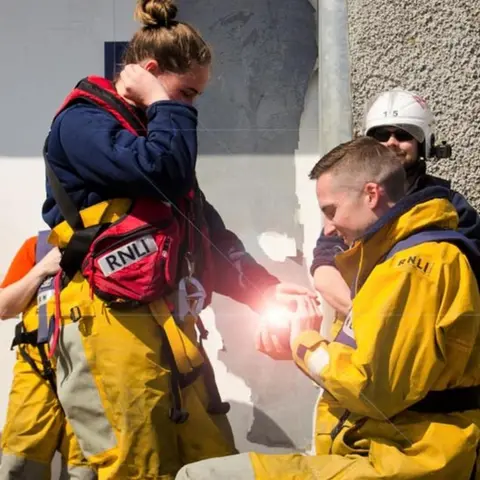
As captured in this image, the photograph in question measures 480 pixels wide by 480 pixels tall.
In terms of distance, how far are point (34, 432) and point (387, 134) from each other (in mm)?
1178

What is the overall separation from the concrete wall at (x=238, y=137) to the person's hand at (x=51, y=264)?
2.47 feet

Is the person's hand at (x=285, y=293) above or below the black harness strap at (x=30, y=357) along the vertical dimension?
above

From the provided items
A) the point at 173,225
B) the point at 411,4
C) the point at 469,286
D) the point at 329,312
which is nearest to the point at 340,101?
the point at 411,4

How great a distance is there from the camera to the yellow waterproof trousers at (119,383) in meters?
2.17

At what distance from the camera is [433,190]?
6.70ft

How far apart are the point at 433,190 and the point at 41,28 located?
199 centimetres

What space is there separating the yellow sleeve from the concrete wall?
40.7 inches

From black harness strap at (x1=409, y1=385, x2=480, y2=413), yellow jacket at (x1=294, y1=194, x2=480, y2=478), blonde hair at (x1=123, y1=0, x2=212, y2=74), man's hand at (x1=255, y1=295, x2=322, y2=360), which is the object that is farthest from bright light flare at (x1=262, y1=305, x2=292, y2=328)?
blonde hair at (x1=123, y1=0, x2=212, y2=74)

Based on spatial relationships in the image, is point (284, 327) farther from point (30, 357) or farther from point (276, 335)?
point (30, 357)

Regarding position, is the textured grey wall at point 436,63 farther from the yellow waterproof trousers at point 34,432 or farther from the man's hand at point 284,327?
the yellow waterproof trousers at point 34,432

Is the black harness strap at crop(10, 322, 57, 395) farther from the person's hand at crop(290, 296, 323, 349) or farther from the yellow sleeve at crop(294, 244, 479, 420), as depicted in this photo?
the yellow sleeve at crop(294, 244, 479, 420)

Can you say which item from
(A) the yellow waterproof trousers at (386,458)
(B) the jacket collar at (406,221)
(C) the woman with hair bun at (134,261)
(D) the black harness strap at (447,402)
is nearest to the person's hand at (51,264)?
(C) the woman with hair bun at (134,261)

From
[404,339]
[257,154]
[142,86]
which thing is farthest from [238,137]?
[404,339]

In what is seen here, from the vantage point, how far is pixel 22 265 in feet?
8.60
